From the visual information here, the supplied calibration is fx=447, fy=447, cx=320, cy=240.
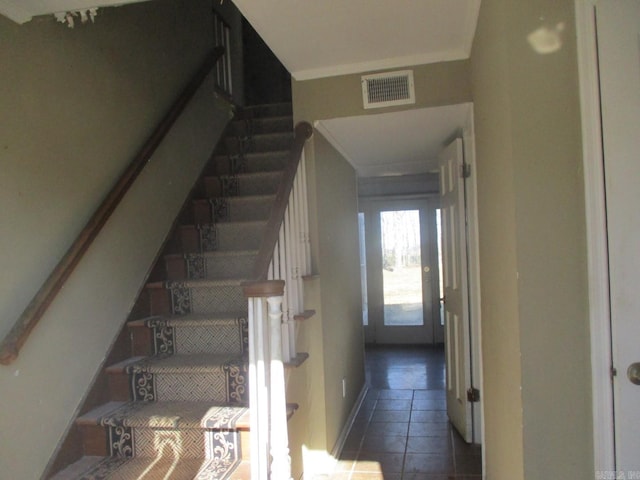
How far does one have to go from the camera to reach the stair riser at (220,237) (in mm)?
3080

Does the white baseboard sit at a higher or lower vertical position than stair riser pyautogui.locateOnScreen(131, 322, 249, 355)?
lower

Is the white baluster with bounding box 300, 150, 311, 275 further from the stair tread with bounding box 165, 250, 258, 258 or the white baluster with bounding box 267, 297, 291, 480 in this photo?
the white baluster with bounding box 267, 297, 291, 480

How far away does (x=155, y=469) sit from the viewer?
1.96 m

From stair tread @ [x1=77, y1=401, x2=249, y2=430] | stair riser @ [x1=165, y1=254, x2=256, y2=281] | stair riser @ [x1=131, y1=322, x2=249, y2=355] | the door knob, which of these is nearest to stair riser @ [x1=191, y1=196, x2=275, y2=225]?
stair riser @ [x1=165, y1=254, x2=256, y2=281]

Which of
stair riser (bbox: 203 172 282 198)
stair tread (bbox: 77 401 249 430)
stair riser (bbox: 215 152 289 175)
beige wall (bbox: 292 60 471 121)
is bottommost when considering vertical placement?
stair tread (bbox: 77 401 249 430)

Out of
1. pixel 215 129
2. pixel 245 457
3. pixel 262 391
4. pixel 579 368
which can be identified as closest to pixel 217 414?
pixel 245 457

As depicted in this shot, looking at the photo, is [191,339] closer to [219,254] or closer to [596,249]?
[219,254]

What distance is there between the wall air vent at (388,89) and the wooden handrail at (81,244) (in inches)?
48.6

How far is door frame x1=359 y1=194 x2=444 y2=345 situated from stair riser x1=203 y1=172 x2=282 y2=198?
109 inches

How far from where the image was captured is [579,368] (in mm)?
1256

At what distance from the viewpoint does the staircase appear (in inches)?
78.5

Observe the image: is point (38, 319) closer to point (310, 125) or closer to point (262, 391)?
point (262, 391)

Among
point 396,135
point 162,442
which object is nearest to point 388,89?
point 396,135

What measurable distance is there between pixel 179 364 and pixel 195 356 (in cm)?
18
